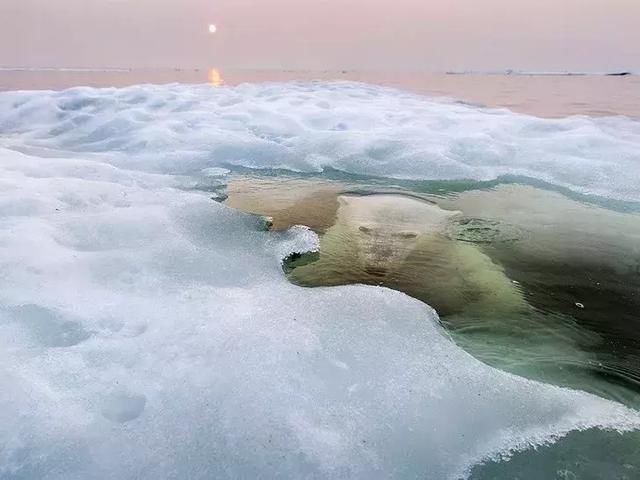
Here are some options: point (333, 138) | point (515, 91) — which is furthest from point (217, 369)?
point (515, 91)

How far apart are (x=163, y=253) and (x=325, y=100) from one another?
994 cm

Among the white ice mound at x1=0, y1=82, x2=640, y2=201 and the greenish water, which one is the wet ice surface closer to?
the greenish water

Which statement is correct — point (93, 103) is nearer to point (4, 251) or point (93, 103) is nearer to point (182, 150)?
point (182, 150)

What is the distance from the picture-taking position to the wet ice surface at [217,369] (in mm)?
1983

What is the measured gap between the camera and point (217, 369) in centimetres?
244

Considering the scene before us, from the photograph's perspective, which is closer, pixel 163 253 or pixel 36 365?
pixel 36 365

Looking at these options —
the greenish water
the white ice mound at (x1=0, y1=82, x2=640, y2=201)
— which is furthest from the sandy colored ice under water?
the white ice mound at (x1=0, y1=82, x2=640, y2=201)

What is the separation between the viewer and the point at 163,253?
3752 millimetres

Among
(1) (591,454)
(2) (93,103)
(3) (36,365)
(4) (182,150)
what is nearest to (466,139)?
(4) (182,150)

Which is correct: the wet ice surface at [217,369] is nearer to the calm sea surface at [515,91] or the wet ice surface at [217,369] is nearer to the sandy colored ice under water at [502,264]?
the sandy colored ice under water at [502,264]

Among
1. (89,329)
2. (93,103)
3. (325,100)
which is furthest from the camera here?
(325,100)

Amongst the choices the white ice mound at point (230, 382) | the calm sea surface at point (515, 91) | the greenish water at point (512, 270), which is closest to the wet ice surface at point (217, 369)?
the white ice mound at point (230, 382)

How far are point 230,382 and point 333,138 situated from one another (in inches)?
263

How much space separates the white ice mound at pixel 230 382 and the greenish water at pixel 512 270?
21cm
